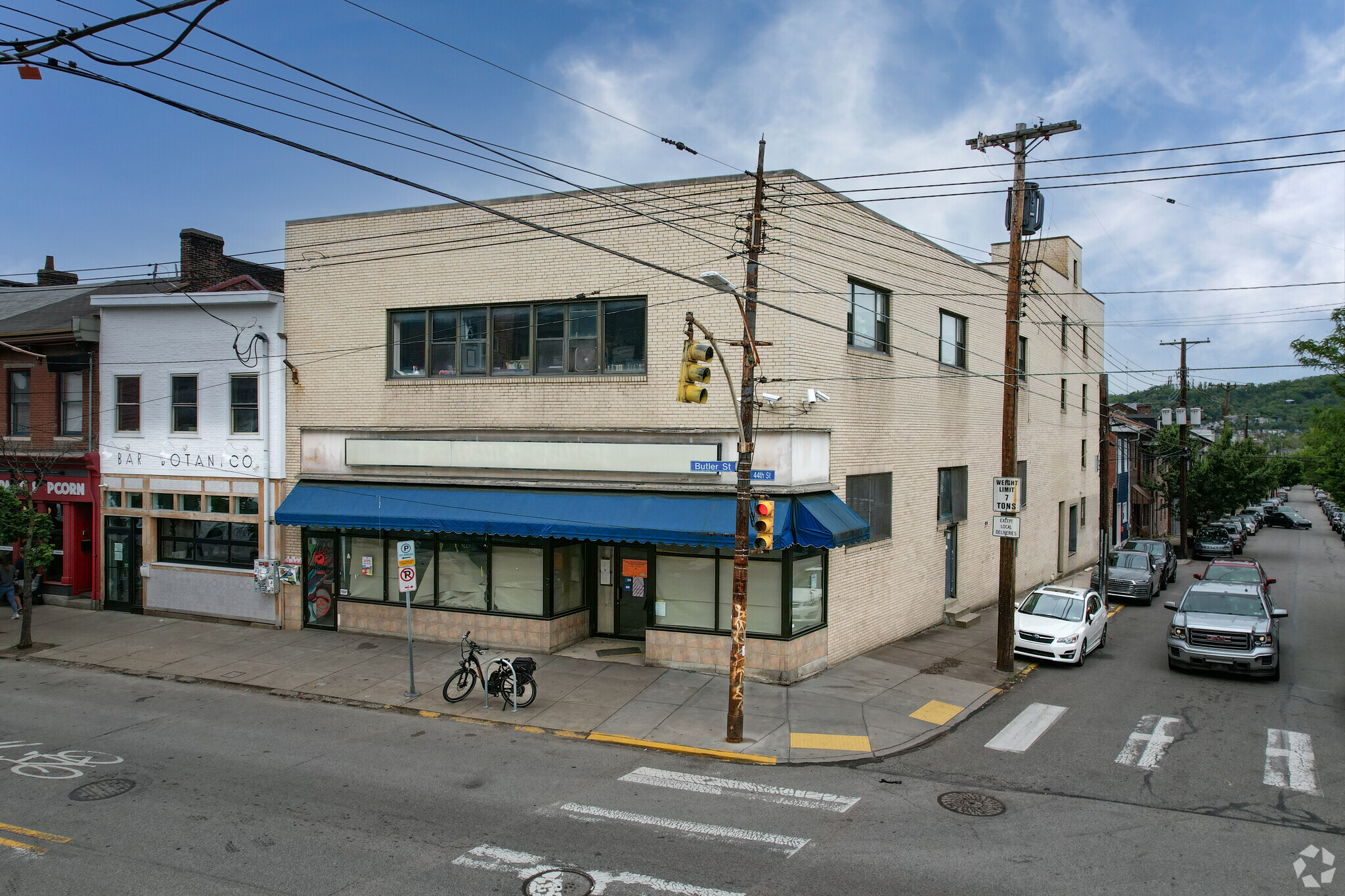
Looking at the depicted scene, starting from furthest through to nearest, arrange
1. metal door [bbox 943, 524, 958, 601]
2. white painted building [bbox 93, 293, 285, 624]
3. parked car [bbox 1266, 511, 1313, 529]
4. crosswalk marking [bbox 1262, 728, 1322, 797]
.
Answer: parked car [bbox 1266, 511, 1313, 529], metal door [bbox 943, 524, 958, 601], white painted building [bbox 93, 293, 285, 624], crosswalk marking [bbox 1262, 728, 1322, 797]

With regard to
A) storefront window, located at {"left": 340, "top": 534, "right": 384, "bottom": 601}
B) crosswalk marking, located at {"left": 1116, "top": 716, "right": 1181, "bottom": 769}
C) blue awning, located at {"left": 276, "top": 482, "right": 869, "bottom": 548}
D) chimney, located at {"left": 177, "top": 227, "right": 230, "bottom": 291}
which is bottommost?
crosswalk marking, located at {"left": 1116, "top": 716, "right": 1181, "bottom": 769}

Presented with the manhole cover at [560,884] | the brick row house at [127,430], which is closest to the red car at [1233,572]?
the manhole cover at [560,884]

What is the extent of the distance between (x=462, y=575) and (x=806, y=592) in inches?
287

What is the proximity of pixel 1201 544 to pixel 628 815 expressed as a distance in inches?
1804

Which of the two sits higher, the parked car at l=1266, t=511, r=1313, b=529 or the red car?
the red car

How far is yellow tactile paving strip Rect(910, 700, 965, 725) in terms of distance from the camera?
43.2 feet

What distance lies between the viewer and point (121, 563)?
67.7ft

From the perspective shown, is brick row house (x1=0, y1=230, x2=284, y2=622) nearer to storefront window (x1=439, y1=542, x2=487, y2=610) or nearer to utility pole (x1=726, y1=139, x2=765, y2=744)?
storefront window (x1=439, y1=542, x2=487, y2=610)

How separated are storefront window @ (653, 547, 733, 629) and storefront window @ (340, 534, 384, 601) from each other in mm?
6630

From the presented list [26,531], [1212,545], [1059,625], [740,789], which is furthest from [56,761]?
[1212,545]

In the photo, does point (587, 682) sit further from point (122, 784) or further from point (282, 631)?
point (282, 631)

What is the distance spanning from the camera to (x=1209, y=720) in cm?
1335

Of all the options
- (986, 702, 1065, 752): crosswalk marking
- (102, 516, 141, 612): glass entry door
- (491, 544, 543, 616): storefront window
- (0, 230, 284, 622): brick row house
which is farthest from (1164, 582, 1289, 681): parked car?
(102, 516, 141, 612): glass entry door

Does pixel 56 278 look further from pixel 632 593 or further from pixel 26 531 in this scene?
pixel 632 593
